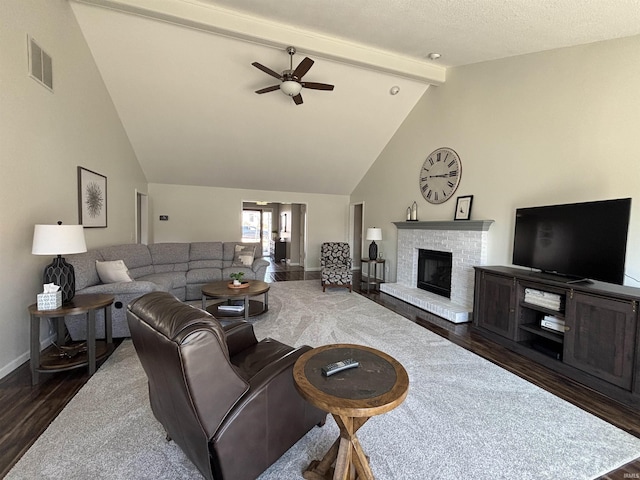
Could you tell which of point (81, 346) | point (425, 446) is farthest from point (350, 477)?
point (81, 346)

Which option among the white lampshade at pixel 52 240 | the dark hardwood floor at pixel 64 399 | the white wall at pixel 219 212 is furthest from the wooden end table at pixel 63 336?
the white wall at pixel 219 212

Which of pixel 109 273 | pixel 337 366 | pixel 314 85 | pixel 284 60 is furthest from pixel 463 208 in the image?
pixel 109 273

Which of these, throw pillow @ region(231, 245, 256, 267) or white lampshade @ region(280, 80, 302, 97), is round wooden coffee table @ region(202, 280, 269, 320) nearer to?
throw pillow @ region(231, 245, 256, 267)

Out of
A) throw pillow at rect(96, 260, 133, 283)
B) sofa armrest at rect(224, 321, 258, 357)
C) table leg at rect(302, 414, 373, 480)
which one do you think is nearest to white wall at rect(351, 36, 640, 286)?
table leg at rect(302, 414, 373, 480)

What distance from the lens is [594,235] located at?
8.39 ft

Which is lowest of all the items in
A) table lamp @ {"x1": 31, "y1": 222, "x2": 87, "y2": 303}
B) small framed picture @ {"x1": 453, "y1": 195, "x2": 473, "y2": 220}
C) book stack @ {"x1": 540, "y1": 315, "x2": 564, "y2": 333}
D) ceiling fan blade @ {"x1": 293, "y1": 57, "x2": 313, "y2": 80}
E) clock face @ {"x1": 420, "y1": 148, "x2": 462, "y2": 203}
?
book stack @ {"x1": 540, "y1": 315, "x2": 564, "y2": 333}

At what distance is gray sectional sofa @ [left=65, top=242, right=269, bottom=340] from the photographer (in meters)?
3.09

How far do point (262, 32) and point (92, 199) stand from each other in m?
3.06

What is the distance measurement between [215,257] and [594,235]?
5475 millimetres

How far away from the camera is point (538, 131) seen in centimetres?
336

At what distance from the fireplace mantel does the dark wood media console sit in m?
0.74

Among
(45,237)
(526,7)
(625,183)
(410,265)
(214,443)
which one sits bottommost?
(214,443)

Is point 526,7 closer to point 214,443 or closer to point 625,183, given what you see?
point 625,183

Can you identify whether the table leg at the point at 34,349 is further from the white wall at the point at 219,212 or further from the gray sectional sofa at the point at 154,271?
the white wall at the point at 219,212
